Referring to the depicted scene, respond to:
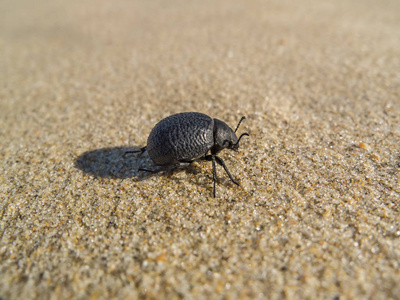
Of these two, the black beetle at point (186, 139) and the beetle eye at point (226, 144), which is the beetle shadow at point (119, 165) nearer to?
the black beetle at point (186, 139)

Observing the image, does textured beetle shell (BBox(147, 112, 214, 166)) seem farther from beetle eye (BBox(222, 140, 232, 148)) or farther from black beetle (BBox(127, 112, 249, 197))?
beetle eye (BBox(222, 140, 232, 148))

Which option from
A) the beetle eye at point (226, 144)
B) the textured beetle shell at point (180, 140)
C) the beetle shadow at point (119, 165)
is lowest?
the beetle shadow at point (119, 165)

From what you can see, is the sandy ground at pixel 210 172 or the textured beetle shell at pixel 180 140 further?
the textured beetle shell at pixel 180 140

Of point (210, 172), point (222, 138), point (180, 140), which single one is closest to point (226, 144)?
point (222, 138)

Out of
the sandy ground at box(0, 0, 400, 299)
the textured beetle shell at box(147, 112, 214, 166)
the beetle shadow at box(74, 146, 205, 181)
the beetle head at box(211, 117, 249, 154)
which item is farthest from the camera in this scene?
the beetle shadow at box(74, 146, 205, 181)

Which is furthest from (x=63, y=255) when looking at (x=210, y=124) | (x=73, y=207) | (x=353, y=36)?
(x=353, y=36)

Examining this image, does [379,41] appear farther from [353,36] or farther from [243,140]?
[243,140]

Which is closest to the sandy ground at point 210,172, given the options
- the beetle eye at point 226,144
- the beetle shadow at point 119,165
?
the beetle shadow at point 119,165

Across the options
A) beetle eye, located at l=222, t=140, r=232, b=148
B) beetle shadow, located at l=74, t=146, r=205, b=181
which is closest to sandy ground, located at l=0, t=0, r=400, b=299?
beetle shadow, located at l=74, t=146, r=205, b=181

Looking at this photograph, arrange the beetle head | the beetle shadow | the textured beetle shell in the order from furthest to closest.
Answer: the beetle shadow < the beetle head < the textured beetle shell
